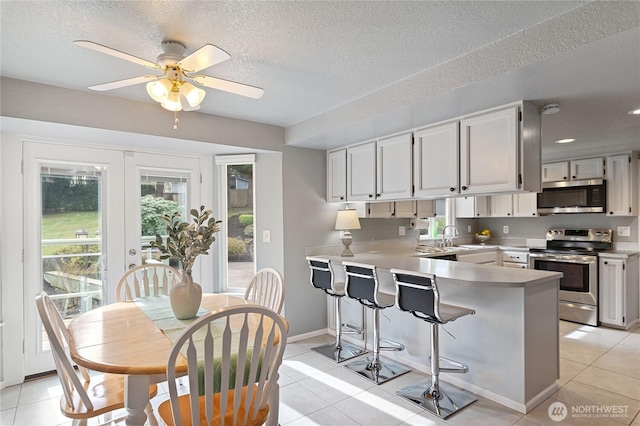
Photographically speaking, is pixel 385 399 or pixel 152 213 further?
pixel 152 213

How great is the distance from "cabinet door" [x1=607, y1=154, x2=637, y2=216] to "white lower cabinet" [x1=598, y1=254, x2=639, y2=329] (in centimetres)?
57

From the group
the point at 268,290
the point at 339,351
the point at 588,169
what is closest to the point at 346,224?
the point at 339,351

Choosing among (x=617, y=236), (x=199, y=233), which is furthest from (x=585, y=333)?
(x=199, y=233)

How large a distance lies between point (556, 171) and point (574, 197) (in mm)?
411

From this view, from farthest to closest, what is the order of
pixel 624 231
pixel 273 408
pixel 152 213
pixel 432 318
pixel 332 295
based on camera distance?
pixel 624 231, pixel 152 213, pixel 332 295, pixel 432 318, pixel 273 408

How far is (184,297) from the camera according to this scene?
2059 mm

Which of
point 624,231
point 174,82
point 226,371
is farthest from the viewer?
point 624,231

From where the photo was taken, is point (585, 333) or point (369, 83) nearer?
point (369, 83)

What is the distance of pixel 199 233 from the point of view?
2062 millimetres

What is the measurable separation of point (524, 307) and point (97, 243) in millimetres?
3570

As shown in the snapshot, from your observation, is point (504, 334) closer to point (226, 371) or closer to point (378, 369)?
point (378, 369)

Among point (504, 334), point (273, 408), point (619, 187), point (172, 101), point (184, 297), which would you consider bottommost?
point (273, 408)

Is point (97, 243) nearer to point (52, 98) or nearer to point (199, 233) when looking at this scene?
point (52, 98)

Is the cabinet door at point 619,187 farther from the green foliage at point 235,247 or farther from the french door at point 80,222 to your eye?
the french door at point 80,222
